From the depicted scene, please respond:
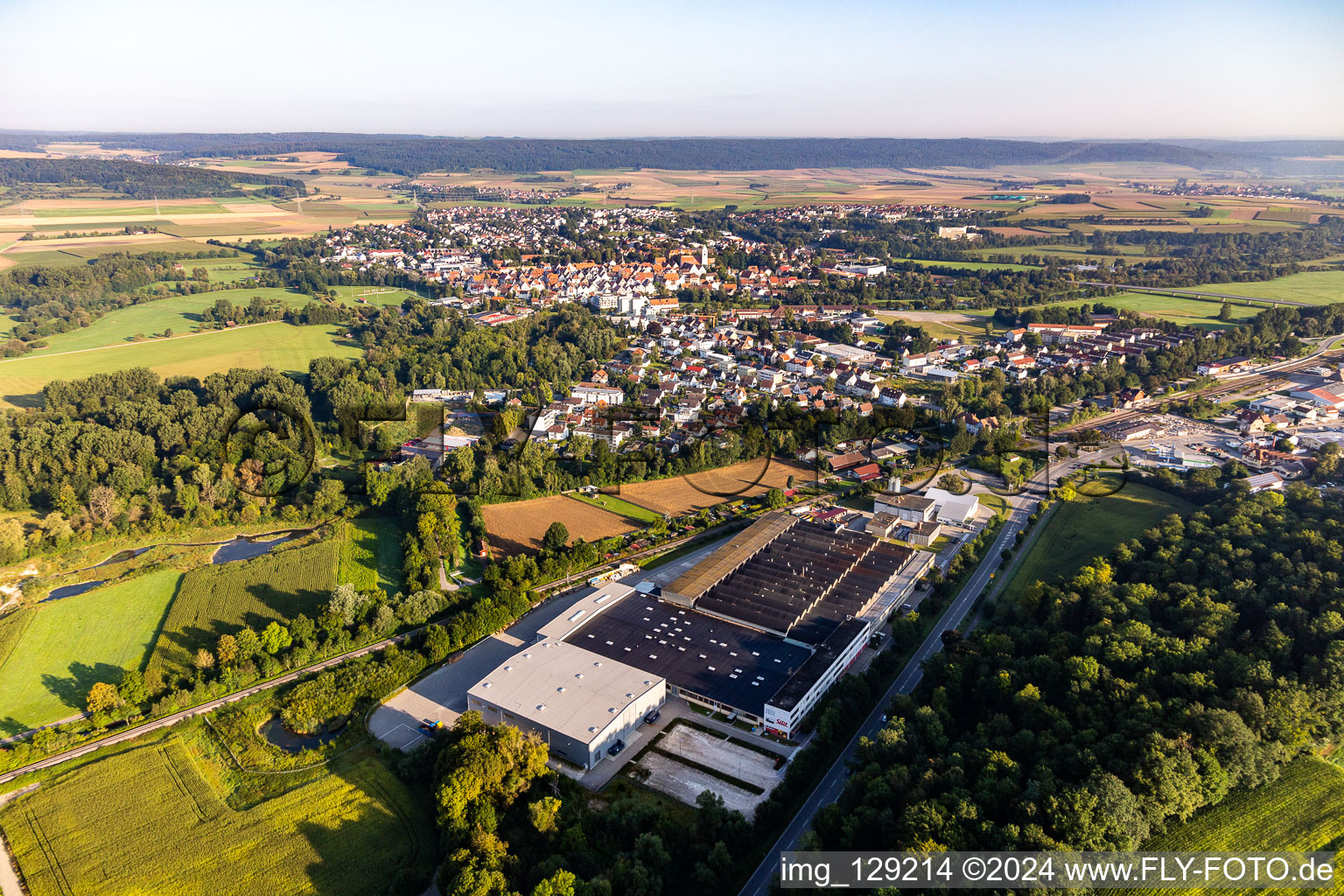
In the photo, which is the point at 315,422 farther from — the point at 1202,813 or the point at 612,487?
the point at 1202,813

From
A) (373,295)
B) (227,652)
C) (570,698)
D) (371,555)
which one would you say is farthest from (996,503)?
(373,295)

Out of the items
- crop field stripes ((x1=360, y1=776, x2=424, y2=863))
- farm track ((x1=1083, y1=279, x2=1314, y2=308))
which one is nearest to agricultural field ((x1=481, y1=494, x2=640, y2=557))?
crop field stripes ((x1=360, y1=776, x2=424, y2=863))

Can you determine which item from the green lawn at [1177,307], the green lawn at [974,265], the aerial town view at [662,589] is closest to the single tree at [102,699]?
the aerial town view at [662,589]

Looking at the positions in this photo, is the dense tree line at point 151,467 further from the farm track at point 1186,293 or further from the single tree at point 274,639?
the farm track at point 1186,293

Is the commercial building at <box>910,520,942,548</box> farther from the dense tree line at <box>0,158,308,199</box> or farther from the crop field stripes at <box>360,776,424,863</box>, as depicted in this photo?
the dense tree line at <box>0,158,308,199</box>

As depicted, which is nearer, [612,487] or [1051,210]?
[612,487]

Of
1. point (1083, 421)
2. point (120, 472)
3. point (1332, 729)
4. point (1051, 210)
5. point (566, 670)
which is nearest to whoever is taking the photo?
point (1332, 729)

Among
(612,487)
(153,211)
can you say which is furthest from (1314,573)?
(153,211)

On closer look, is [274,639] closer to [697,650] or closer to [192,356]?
[697,650]
